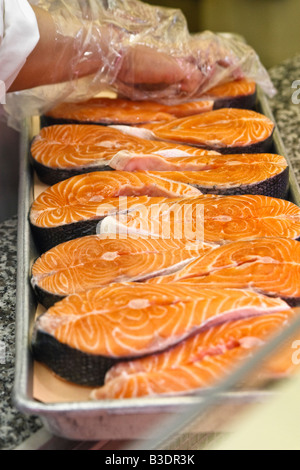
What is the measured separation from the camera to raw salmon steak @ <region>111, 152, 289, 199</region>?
6.04 ft

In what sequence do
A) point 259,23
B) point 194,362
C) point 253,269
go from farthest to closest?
1. point 259,23
2. point 253,269
3. point 194,362

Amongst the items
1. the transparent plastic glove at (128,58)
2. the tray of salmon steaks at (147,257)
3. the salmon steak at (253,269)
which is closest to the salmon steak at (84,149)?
the tray of salmon steaks at (147,257)

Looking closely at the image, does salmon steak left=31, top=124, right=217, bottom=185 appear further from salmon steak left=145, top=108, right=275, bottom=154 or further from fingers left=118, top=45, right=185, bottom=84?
fingers left=118, top=45, right=185, bottom=84

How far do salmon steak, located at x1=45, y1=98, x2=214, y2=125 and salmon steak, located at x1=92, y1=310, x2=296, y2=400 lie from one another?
1.10m

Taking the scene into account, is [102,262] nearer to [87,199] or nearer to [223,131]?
[87,199]

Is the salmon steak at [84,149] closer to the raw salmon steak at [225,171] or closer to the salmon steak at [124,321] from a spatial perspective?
the raw salmon steak at [225,171]

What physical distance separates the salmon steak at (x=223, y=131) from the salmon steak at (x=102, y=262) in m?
0.55

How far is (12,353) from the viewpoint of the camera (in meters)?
1.55

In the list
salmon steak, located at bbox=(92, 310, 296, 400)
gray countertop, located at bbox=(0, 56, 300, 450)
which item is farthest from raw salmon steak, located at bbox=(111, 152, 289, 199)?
salmon steak, located at bbox=(92, 310, 296, 400)

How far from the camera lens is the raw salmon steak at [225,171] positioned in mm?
1842

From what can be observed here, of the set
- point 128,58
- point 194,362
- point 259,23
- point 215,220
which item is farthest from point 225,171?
point 259,23

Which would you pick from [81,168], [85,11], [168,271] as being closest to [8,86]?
[81,168]

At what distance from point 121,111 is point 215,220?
0.76 meters

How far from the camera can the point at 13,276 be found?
185 cm
